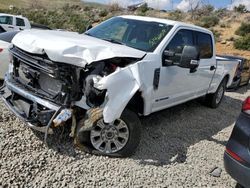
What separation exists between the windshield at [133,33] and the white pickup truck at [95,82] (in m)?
0.02

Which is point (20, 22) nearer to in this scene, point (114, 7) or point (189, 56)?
point (189, 56)

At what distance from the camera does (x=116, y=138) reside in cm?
438

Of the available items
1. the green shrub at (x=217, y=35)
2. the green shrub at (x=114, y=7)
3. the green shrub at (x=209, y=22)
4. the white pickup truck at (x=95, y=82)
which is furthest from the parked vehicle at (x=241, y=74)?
the green shrub at (x=114, y=7)

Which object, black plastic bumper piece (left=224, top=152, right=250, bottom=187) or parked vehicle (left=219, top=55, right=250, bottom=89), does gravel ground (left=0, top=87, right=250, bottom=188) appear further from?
parked vehicle (left=219, top=55, right=250, bottom=89)

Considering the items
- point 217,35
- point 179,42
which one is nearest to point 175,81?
point 179,42

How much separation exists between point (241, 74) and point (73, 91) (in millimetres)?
8424

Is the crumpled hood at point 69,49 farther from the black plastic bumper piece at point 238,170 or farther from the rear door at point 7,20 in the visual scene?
the rear door at point 7,20

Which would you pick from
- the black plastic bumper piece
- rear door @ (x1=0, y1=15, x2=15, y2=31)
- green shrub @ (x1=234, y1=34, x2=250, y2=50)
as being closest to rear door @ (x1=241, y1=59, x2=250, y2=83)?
the black plastic bumper piece

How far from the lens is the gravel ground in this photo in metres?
3.76

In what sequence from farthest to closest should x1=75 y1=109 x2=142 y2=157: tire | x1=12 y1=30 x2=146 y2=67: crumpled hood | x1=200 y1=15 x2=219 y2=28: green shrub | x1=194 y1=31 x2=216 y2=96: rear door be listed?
x1=200 y1=15 x2=219 y2=28: green shrub < x1=194 y1=31 x2=216 y2=96: rear door < x1=75 y1=109 x2=142 y2=157: tire < x1=12 y1=30 x2=146 y2=67: crumpled hood

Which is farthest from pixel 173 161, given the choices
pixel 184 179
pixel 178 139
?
pixel 178 139

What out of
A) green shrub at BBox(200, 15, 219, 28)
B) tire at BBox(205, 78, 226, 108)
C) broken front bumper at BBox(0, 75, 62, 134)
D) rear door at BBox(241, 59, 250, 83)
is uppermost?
broken front bumper at BBox(0, 75, 62, 134)

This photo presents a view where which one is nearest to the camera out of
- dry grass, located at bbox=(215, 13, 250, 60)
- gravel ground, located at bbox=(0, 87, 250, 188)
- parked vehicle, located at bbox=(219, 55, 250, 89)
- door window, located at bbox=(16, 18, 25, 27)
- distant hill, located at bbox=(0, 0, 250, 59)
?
gravel ground, located at bbox=(0, 87, 250, 188)

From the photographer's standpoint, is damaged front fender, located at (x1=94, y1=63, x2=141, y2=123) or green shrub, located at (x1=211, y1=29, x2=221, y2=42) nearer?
damaged front fender, located at (x1=94, y1=63, x2=141, y2=123)
